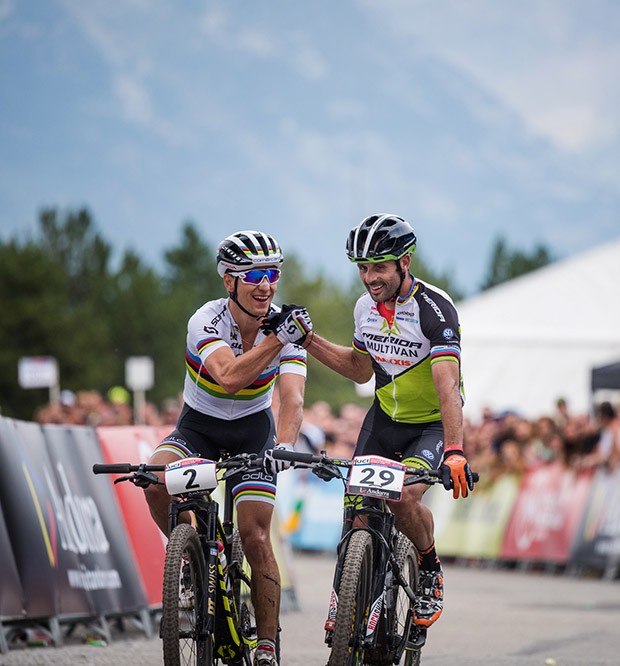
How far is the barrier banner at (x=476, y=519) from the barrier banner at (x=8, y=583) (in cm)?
1001

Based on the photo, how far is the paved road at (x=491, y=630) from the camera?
25.4 feet

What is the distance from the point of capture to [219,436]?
624 centimetres

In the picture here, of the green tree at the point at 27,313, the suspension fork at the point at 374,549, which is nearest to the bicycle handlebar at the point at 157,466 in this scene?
the suspension fork at the point at 374,549

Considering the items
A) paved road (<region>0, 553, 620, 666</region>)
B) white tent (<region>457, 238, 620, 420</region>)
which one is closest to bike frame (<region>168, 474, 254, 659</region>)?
paved road (<region>0, 553, 620, 666</region>)

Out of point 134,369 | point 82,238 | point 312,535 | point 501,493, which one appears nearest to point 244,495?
point 501,493

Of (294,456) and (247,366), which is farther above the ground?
(247,366)

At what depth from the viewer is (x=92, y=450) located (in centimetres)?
916

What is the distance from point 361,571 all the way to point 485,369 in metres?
22.8

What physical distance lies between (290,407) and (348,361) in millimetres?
603

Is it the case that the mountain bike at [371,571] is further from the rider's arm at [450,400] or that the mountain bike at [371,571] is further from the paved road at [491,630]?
the paved road at [491,630]

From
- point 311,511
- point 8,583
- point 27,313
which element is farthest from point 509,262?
point 8,583

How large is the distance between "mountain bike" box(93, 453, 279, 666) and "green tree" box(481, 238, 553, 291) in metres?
110

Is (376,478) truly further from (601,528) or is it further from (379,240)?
(601,528)

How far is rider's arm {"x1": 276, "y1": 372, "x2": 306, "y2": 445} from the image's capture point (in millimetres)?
5883
